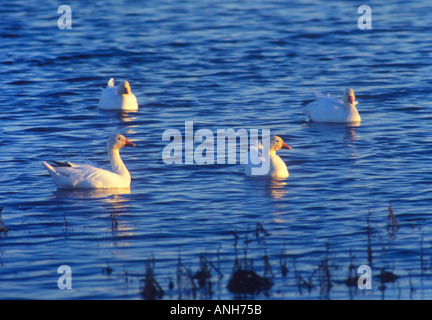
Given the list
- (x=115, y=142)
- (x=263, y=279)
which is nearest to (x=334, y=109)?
(x=115, y=142)

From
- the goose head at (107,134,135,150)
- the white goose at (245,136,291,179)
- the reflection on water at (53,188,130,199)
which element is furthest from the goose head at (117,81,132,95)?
the reflection on water at (53,188,130,199)

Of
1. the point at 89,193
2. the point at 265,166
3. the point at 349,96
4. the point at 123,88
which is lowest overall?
the point at 89,193

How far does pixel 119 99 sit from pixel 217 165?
486 cm

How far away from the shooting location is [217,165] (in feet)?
47.5

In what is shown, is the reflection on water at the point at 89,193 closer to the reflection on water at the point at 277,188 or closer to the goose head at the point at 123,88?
the reflection on water at the point at 277,188

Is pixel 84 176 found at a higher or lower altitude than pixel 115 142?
lower

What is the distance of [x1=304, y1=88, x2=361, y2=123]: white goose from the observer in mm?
17516

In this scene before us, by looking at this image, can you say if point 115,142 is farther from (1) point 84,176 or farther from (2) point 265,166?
(2) point 265,166

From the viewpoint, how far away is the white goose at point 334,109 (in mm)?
17516

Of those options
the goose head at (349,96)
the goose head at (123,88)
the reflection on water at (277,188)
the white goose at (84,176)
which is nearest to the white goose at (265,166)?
the reflection on water at (277,188)

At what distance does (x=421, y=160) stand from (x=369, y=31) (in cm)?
1463

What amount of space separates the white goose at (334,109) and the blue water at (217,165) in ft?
1.11
